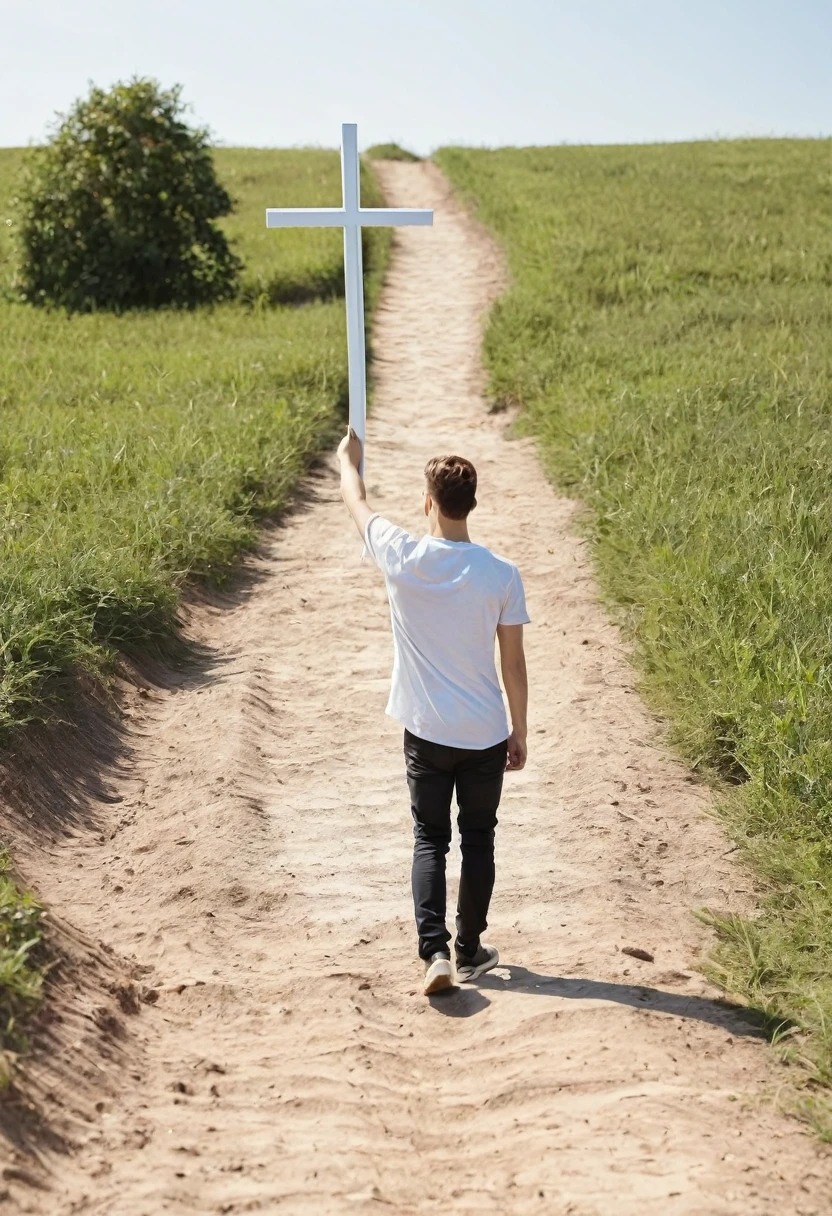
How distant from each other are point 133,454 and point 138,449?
0.28 feet

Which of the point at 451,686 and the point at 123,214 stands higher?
the point at 123,214

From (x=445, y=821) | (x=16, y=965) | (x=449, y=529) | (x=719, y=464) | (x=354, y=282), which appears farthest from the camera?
(x=719, y=464)

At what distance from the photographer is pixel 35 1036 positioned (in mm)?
3826

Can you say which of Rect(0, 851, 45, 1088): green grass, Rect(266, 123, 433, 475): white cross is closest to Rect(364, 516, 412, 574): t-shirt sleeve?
Rect(266, 123, 433, 475): white cross

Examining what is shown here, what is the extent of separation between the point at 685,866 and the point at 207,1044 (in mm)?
2147

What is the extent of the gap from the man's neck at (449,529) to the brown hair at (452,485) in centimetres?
2

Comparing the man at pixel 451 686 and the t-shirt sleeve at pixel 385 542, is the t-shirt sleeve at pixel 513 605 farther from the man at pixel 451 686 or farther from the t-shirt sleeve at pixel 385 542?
the t-shirt sleeve at pixel 385 542

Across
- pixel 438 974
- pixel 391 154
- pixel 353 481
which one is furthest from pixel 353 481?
pixel 391 154

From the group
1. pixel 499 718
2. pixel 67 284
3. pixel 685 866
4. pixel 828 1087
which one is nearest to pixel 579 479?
pixel 685 866

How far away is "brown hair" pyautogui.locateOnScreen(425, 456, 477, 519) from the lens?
4086 mm

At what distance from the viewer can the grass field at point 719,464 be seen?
5293 millimetres

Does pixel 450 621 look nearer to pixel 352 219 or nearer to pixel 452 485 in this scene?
pixel 452 485

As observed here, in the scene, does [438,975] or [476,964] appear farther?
[476,964]

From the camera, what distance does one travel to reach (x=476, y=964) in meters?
4.57
